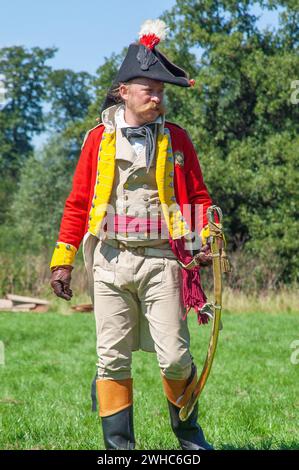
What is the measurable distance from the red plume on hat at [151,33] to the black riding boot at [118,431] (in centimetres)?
210

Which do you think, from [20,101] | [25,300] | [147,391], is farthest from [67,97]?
[147,391]

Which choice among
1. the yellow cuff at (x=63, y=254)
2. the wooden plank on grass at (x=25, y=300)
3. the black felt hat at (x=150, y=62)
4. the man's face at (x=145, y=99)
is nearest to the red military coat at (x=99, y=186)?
the yellow cuff at (x=63, y=254)

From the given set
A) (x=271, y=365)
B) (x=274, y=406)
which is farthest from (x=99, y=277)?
(x=271, y=365)

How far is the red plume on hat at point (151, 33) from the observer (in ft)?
15.5

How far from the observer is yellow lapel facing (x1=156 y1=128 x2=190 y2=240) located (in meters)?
4.61

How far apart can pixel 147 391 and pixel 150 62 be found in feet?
14.2

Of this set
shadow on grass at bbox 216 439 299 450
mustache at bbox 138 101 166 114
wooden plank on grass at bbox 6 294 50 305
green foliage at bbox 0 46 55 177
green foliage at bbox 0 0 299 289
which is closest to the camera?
mustache at bbox 138 101 166 114

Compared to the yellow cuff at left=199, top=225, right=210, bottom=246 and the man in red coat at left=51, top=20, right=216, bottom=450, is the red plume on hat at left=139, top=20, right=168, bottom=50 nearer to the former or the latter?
the man in red coat at left=51, top=20, right=216, bottom=450

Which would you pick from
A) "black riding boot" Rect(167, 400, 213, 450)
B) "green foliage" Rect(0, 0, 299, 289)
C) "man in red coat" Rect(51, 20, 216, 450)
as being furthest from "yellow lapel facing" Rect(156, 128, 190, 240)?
"green foliage" Rect(0, 0, 299, 289)

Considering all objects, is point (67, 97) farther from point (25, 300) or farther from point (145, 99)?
point (145, 99)

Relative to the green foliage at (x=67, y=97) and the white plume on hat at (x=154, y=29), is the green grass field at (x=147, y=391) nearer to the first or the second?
the white plume on hat at (x=154, y=29)
